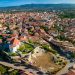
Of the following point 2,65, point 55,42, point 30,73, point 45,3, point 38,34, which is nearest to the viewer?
point 30,73

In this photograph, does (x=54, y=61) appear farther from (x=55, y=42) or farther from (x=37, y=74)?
(x=55, y=42)

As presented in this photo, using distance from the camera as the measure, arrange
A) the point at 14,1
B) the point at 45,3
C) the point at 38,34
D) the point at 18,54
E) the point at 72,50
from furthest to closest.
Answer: the point at 45,3
the point at 14,1
the point at 38,34
the point at 72,50
the point at 18,54

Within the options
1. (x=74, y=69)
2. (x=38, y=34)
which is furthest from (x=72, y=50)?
(x=38, y=34)

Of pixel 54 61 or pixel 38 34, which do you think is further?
pixel 38 34

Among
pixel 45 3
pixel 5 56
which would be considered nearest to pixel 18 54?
A: pixel 5 56

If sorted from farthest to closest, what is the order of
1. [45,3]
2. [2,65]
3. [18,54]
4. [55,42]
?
1. [45,3]
2. [55,42]
3. [18,54]
4. [2,65]

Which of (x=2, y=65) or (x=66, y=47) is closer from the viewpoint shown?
(x=2, y=65)

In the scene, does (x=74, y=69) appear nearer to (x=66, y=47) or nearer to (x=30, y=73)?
(x=30, y=73)

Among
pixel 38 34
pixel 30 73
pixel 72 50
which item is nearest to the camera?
pixel 30 73
